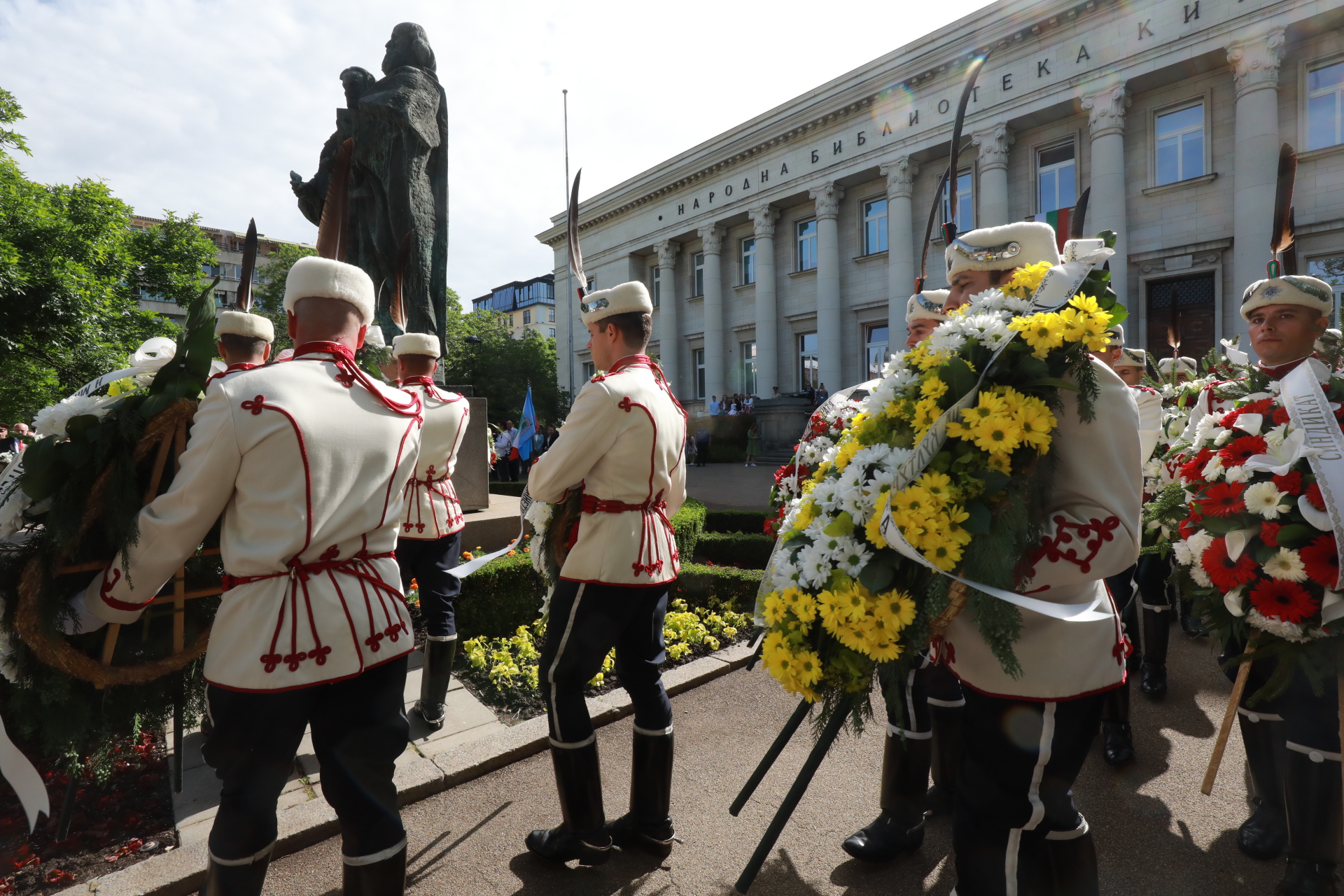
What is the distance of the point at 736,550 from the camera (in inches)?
336

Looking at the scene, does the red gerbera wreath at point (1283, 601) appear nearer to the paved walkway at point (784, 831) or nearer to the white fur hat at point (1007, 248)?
the paved walkway at point (784, 831)

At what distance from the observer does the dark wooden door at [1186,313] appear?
1994 centimetres

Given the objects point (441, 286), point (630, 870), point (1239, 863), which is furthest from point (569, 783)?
point (441, 286)

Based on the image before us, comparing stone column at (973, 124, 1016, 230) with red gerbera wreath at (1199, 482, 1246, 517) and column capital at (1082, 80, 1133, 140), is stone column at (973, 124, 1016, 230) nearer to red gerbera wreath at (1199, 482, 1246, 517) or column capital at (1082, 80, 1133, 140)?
column capital at (1082, 80, 1133, 140)

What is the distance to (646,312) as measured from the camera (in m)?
3.21

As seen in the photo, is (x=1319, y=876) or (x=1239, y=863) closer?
(x=1319, y=876)

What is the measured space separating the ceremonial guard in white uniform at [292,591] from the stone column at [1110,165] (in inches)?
898

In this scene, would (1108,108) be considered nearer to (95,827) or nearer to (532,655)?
(532,655)

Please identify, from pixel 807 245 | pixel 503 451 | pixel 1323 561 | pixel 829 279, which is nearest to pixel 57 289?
pixel 503 451

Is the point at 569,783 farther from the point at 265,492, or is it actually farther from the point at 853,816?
the point at 265,492

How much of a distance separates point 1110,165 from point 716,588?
2043 centimetres

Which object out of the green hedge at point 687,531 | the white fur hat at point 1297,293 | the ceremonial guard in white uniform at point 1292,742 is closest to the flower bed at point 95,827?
the ceremonial guard in white uniform at point 1292,742

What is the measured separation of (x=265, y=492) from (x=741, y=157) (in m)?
32.6

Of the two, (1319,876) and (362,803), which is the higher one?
(362,803)
